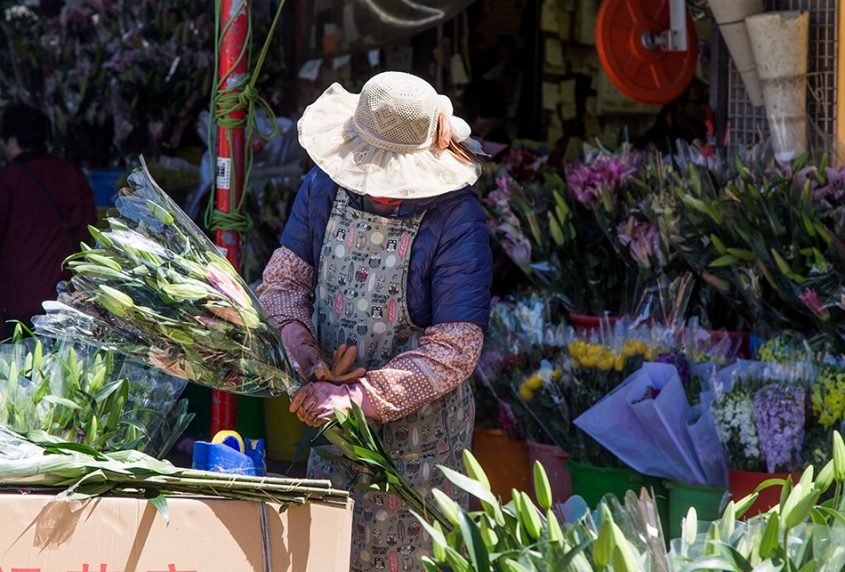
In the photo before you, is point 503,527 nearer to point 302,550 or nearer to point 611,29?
point 302,550

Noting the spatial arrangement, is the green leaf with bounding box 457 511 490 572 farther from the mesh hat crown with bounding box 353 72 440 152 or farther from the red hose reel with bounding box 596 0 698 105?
the red hose reel with bounding box 596 0 698 105

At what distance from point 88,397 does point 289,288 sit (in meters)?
0.56

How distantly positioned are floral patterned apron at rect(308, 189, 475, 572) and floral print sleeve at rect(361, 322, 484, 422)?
118 mm

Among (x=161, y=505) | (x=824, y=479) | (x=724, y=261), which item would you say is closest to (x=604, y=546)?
(x=824, y=479)

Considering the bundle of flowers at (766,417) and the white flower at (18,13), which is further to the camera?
the white flower at (18,13)

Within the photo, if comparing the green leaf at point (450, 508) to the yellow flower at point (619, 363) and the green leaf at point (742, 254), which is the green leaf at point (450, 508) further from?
the green leaf at point (742, 254)

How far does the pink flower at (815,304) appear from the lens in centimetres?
336

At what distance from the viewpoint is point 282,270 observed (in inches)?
106

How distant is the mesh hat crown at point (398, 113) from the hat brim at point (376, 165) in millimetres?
25

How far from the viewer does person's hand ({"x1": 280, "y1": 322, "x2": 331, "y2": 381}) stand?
2432 millimetres

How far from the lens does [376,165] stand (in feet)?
8.07

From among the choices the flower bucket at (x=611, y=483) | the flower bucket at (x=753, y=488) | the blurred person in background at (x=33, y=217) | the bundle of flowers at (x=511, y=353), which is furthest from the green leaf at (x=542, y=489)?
the blurred person in background at (x=33, y=217)

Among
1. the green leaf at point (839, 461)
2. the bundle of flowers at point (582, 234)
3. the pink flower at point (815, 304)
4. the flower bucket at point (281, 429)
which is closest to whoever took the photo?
the green leaf at point (839, 461)

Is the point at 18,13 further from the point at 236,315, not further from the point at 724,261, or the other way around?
the point at 236,315
